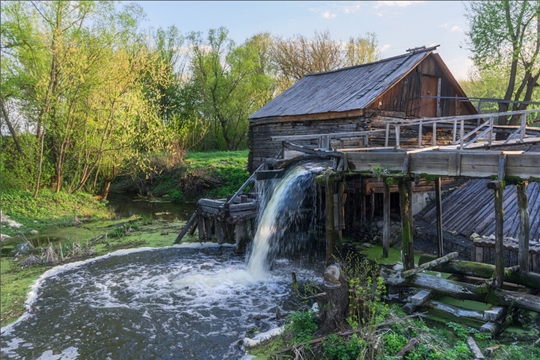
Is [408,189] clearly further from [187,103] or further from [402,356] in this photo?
[187,103]

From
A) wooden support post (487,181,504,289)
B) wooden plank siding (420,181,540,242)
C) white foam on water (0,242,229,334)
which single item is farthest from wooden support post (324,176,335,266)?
wooden plank siding (420,181,540,242)

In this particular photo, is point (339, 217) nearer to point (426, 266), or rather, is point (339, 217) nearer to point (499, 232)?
point (426, 266)

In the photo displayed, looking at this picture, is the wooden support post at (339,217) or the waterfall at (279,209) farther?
the waterfall at (279,209)

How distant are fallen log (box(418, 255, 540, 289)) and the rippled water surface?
11.5 ft

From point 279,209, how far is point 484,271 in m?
5.73

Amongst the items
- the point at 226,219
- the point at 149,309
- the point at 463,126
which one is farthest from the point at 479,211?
the point at 149,309

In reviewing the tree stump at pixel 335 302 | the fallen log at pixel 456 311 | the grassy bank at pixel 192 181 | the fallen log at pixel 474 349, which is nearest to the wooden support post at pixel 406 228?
the fallen log at pixel 456 311

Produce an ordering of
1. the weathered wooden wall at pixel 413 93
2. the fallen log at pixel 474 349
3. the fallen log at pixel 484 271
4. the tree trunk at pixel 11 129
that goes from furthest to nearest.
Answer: the tree trunk at pixel 11 129 < the weathered wooden wall at pixel 413 93 < the fallen log at pixel 484 271 < the fallen log at pixel 474 349

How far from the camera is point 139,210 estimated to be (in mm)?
21141

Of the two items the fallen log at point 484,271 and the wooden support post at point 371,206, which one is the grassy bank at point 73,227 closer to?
the wooden support post at point 371,206

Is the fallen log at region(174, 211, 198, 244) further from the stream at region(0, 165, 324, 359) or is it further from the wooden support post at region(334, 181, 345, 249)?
the wooden support post at region(334, 181, 345, 249)

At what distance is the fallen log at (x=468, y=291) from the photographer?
6.96 meters

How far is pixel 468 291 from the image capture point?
7492 millimetres

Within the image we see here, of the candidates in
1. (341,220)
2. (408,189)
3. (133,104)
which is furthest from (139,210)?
(408,189)
